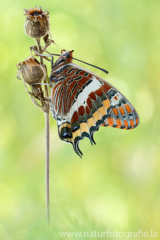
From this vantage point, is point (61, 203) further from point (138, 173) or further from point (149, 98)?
point (149, 98)

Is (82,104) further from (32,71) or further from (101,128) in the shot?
(101,128)

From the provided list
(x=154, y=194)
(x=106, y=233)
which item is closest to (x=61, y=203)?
(x=106, y=233)

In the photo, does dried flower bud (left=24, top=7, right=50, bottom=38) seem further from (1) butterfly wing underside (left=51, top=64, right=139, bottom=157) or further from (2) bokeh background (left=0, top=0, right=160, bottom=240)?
(2) bokeh background (left=0, top=0, right=160, bottom=240)

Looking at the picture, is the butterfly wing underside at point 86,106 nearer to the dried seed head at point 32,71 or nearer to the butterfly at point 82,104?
the butterfly at point 82,104

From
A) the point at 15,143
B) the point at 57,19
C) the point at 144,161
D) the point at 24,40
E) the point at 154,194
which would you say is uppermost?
the point at 57,19

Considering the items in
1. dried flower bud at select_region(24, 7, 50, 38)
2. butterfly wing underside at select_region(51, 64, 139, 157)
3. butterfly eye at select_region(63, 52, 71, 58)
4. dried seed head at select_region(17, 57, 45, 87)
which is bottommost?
butterfly wing underside at select_region(51, 64, 139, 157)

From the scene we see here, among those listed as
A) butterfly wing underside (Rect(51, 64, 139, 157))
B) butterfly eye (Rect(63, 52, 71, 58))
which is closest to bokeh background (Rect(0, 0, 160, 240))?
butterfly wing underside (Rect(51, 64, 139, 157))

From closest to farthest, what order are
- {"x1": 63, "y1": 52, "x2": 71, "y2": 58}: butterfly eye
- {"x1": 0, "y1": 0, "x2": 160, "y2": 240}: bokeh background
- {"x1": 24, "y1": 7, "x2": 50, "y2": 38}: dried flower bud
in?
{"x1": 24, "y1": 7, "x2": 50, "y2": 38}: dried flower bud
{"x1": 63, "y1": 52, "x2": 71, "y2": 58}: butterfly eye
{"x1": 0, "y1": 0, "x2": 160, "y2": 240}: bokeh background
